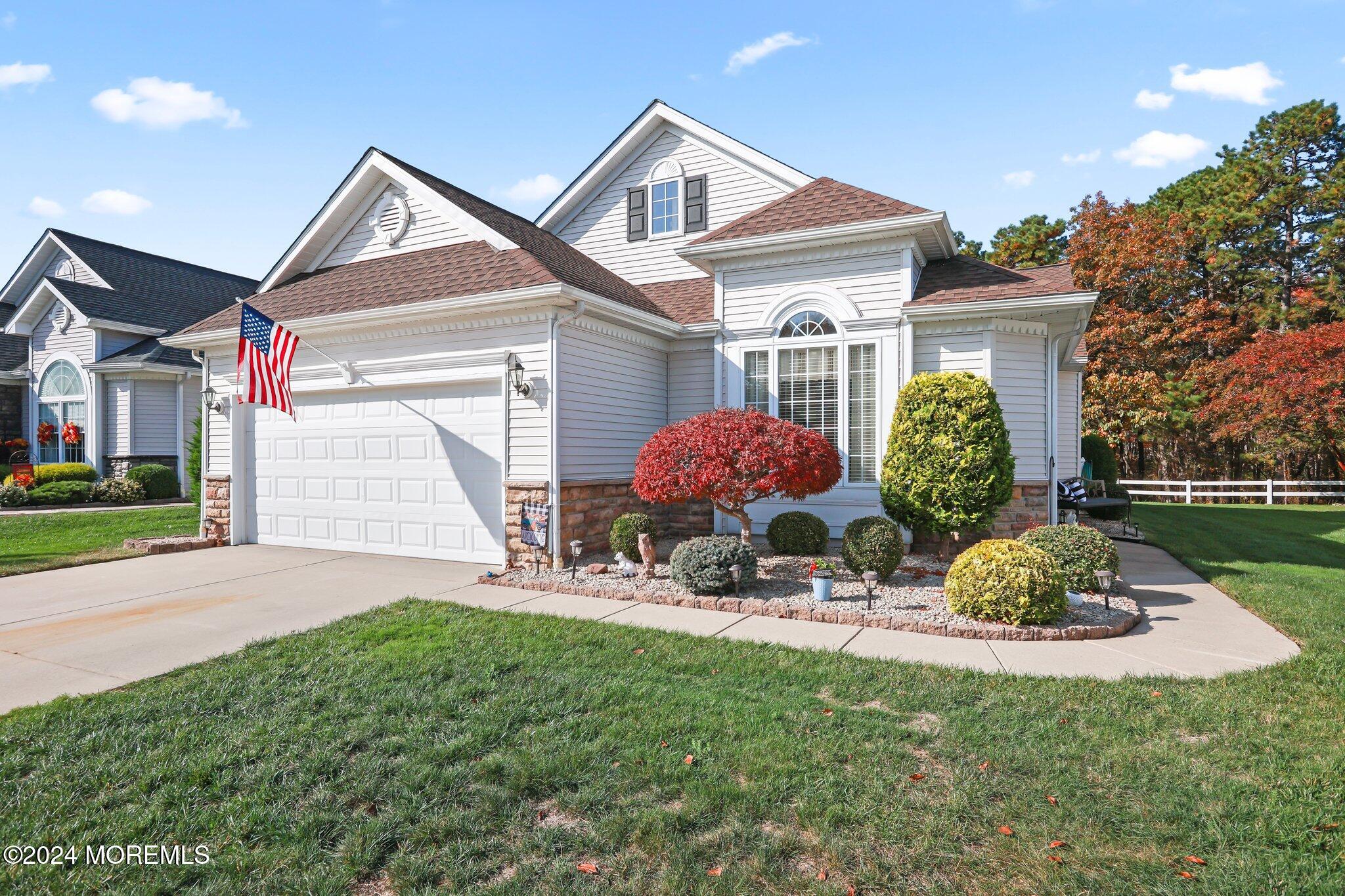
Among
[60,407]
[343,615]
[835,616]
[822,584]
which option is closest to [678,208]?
[822,584]

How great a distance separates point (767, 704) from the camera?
4.24 meters

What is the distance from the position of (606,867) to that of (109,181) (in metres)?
13.6

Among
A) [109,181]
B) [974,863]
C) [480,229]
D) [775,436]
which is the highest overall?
[109,181]

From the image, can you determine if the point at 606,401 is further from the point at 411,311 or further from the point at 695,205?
the point at 695,205

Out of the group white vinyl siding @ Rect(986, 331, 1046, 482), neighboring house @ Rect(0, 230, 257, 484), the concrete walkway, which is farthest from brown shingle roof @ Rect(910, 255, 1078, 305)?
neighboring house @ Rect(0, 230, 257, 484)

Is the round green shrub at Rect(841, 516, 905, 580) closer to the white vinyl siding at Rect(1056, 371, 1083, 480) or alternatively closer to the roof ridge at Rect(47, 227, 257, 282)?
the white vinyl siding at Rect(1056, 371, 1083, 480)

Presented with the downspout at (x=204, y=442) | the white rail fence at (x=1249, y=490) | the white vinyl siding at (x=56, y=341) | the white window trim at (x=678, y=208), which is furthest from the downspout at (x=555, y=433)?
the white rail fence at (x=1249, y=490)

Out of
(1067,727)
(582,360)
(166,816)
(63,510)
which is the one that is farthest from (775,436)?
(63,510)

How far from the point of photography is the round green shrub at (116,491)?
17.4 metres

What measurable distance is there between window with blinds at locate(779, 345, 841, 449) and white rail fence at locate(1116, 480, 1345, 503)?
16.4m

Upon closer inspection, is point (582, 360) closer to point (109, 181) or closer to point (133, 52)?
point (133, 52)

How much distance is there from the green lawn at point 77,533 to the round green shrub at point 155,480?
251 cm

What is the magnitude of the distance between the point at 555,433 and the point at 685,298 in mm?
4437

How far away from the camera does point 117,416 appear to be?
19312mm
